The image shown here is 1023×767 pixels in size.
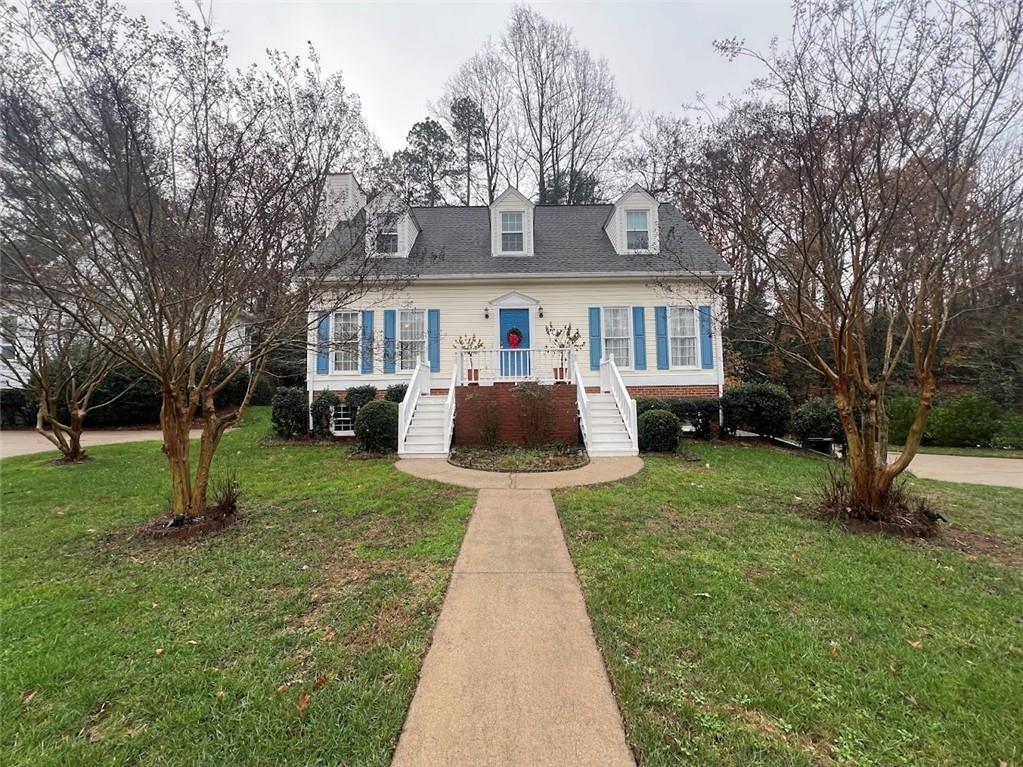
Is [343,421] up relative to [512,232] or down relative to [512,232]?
down

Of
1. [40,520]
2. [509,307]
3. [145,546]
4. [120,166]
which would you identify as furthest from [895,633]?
[509,307]

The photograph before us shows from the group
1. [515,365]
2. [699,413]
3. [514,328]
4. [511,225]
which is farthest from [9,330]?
[699,413]

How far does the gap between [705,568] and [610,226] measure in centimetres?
1174

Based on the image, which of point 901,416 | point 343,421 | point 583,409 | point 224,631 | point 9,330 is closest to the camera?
point 224,631

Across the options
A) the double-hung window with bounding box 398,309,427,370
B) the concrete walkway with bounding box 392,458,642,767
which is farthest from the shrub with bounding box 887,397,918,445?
the concrete walkway with bounding box 392,458,642,767

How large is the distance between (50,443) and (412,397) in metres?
A: 11.6

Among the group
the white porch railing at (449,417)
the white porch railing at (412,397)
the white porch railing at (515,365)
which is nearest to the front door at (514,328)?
the white porch railing at (515,365)

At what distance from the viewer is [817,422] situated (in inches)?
404

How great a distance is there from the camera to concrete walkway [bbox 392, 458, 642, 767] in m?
1.95

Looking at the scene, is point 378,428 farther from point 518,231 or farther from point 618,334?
point 518,231

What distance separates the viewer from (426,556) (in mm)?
4051

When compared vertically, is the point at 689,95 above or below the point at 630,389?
above

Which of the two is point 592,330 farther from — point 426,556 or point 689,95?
point 426,556

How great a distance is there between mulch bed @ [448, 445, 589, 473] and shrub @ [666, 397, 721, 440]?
3086 mm
